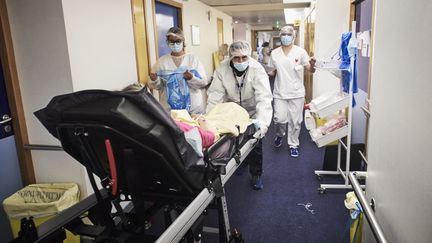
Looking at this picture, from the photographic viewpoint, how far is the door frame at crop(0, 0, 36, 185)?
2234 mm

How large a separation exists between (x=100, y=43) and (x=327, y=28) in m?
3.44

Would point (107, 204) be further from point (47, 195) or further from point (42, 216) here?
point (47, 195)

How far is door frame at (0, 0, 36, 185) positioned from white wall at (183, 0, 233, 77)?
2.72m

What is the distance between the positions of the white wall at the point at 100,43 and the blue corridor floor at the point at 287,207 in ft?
4.83

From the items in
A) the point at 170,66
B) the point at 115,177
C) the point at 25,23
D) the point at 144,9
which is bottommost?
the point at 115,177

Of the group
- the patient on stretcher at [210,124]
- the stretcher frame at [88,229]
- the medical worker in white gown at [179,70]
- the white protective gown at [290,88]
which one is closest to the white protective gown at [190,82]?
the medical worker in white gown at [179,70]

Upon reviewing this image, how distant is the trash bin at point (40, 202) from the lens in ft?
6.83

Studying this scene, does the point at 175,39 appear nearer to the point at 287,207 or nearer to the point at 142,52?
the point at 142,52

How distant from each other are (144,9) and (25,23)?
4.54 feet

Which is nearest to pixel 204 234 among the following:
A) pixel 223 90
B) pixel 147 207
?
pixel 147 207

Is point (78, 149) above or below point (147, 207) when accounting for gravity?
above

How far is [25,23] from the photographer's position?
2258 mm

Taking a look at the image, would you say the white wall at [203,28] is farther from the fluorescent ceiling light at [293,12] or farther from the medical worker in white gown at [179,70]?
the fluorescent ceiling light at [293,12]

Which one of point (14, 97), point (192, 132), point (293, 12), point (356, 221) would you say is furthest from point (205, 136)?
point (293, 12)
